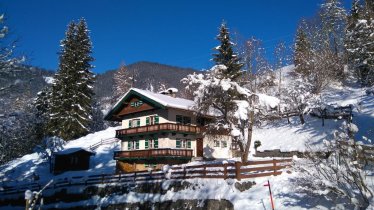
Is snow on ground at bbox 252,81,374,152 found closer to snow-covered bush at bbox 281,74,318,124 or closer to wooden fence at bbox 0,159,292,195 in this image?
snow-covered bush at bbox 281,74,318,124

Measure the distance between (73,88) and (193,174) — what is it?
3408 centimetres

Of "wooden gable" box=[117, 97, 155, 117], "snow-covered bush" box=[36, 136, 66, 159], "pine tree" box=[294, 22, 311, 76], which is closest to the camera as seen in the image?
"wooden gable" box=[117, 97, 155, 117]

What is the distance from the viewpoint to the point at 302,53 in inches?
2212

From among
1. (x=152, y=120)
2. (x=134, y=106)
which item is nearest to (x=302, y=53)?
(x=152, y=120)

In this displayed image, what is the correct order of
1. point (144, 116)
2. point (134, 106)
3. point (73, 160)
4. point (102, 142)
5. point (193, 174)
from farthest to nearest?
point (102, 142), point (73, 160), point (134, 106), point (144, 116), point (193, 174)

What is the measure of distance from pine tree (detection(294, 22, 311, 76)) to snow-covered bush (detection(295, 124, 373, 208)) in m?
40.2

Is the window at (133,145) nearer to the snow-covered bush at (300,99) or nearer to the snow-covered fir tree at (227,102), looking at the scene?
the snow-covered fir tree at (227,102)

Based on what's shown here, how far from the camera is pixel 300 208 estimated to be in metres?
16.0

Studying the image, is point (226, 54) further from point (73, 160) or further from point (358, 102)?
point (73, 160)

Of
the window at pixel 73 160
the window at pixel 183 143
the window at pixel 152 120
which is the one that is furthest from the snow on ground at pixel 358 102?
the window at pixel 73 160

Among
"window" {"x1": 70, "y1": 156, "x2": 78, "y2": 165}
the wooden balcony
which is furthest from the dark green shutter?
"window" {"x1": 70, "y1": 156, "x2": 78, "y2": 165}

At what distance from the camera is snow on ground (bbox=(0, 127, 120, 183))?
41641 millimetres

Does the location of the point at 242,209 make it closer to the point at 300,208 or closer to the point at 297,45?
the point at 300,208

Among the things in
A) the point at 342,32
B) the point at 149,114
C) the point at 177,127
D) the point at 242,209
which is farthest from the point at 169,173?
the point at 342,32
